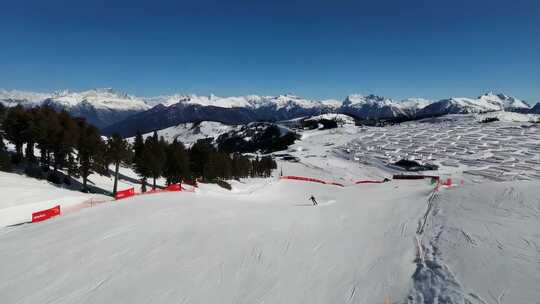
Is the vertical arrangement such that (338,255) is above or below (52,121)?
below

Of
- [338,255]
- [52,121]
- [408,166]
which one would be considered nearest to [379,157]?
[408,166]

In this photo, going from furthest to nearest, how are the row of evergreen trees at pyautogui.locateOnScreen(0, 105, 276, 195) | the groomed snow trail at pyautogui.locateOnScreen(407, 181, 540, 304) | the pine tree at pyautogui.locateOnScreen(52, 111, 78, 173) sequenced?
the pine tree at pyautogui.locateOnScreen(52, 111, 78, 173)
the row of evergreen trees at pyautogui.locateOnScreen(0, 105, 276, 195)
the groomed snow trail at pyautogui.locateOnScreen(407, 181, 540, 304)

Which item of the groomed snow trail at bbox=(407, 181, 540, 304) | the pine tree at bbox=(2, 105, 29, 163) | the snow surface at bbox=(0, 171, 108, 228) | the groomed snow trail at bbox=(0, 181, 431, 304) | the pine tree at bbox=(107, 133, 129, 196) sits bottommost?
the snow surface at bbox=(0, 171, 108, 228)

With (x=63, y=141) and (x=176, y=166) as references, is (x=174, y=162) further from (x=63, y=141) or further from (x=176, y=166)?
(x=63, y=141)

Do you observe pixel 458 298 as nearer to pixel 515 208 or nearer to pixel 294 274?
pixel 294 274

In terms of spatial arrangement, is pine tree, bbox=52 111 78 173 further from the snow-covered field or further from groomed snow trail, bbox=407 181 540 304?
groomed snow trail, bbox=407 181 540 304

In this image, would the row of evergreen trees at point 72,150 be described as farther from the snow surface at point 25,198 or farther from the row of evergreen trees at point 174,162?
the snow surface at point 25,198

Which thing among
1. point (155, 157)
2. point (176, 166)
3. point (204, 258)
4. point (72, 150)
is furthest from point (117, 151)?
point (204, 258)

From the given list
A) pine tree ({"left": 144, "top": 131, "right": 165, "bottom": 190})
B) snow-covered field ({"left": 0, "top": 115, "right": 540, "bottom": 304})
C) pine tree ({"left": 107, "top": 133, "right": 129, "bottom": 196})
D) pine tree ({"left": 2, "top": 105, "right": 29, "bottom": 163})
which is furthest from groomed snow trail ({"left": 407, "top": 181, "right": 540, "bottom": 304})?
pine tree ({"left": 2, "top": 105, "right": 29, "bottom": 163})
